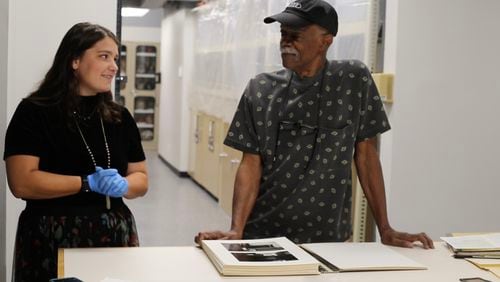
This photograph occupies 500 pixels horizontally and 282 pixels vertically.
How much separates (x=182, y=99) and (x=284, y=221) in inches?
230

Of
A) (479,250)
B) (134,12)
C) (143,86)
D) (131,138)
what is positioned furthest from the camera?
(143,86)

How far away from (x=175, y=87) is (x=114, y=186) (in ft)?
21.2

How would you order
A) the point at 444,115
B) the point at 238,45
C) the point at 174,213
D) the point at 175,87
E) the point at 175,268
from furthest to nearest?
the point at 175,87
the point at 174,213
the point at 238,45
the point at 444,115
the point at 175,268

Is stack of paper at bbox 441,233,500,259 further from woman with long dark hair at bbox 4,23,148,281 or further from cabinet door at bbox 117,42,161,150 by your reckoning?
cabinet door at bbox 117,42,161,150

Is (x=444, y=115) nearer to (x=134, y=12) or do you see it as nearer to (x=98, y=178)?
(x=98, y=178)

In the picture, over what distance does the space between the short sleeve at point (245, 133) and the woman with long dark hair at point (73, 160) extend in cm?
32

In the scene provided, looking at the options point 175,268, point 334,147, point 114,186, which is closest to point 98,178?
point 114,186

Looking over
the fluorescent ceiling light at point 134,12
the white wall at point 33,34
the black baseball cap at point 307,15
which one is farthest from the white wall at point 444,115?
the fluorescent ceiling light at point 134,12

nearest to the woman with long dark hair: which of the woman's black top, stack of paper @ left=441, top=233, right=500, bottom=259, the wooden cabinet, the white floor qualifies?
the woman's black top

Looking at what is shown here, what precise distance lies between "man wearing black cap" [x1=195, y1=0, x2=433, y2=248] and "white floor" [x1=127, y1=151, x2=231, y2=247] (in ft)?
9.33

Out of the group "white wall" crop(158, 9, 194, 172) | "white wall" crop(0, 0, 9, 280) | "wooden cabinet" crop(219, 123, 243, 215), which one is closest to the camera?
"white wall" crop(0, 0, 9, 280)

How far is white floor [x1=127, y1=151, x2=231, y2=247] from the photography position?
16.3 feet

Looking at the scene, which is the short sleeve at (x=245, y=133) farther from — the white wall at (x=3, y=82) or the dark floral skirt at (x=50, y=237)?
the white wall at (x=3, y=82)

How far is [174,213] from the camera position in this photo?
18.9ft
